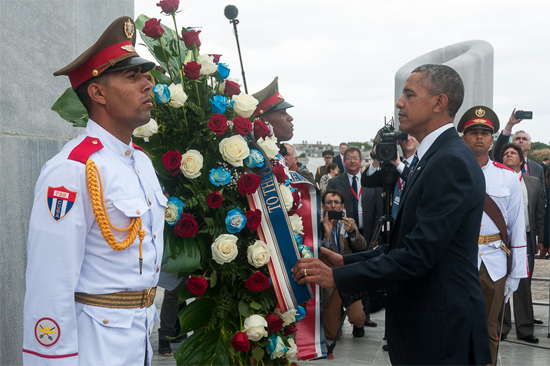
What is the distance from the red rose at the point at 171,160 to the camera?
2488 mm

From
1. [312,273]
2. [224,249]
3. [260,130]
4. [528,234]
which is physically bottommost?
[528,234]

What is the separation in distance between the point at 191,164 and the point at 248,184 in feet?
0.91

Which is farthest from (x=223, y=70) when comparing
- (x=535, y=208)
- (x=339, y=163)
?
(x=339, y=163)

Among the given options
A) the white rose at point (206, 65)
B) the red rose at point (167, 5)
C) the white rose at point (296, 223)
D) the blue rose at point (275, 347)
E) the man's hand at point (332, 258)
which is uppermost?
the red rose at point (167, 5)

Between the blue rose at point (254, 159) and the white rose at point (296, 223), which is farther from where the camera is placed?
the white rose at point (296, 223)

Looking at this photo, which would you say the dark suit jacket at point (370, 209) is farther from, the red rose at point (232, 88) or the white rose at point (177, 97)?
the white rose at point (177, 97)

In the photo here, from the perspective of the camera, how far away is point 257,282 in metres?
2.54

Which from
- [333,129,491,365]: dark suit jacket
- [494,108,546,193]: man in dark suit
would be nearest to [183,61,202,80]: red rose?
[333,129,491,365]: dark suit jacket

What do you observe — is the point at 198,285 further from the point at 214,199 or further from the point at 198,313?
the point at 214,199

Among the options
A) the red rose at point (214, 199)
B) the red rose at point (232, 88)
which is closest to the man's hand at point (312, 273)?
the red rose at point (214, 199)

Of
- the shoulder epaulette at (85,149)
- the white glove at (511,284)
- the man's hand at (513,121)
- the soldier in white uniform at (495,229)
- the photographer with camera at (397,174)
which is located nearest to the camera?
the shoulder epaulette at (85,149)

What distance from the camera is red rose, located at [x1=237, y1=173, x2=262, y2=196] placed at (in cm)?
254

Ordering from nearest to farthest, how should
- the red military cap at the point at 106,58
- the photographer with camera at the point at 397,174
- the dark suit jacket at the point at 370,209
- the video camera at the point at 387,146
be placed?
the red military cap at the point at 106,58
the video camera at the point at 387,146
the photographer with camera at the point at 397,174
the dark suit jacket at the point at 370,209

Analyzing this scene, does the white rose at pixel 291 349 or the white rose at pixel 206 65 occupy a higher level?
the white rose at pixel 206 65
